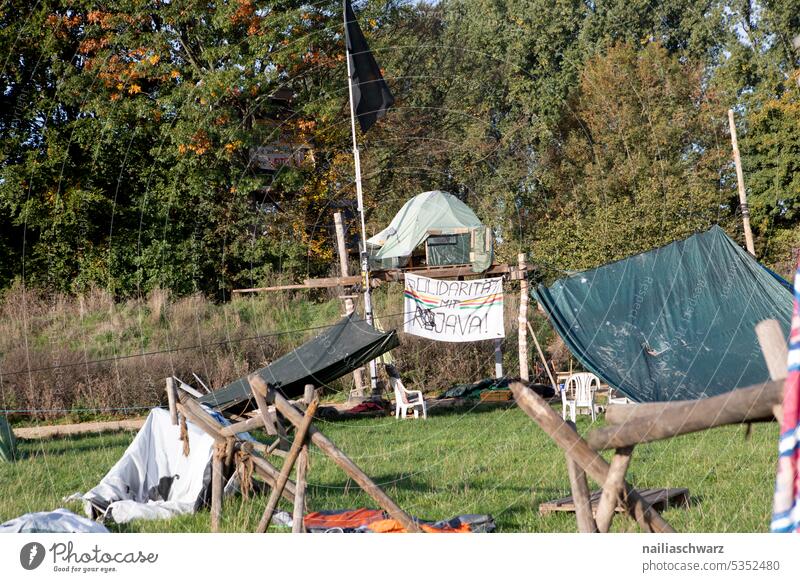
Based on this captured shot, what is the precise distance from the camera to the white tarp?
5.07 metres

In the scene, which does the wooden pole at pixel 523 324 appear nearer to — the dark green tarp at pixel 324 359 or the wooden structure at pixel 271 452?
the dark green tarp at pixel 324 359

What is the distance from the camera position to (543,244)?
48.5 ft

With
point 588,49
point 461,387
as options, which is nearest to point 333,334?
point 461,387

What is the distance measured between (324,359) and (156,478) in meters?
4.51

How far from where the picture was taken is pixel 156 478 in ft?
18.2

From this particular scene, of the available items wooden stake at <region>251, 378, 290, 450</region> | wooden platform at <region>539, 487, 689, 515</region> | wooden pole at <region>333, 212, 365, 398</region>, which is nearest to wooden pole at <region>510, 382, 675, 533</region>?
wooden stake at <region>251, 378, 290, 450</region>

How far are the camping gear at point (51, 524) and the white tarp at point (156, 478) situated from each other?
629 mm

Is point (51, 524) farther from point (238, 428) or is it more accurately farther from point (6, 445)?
point (6, 445)

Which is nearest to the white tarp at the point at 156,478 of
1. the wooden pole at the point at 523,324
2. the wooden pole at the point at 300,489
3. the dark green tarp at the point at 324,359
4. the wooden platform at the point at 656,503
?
the wooden pole at the point at 300,489

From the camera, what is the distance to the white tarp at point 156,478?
5.07 metres

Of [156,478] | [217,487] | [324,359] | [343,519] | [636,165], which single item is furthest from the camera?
[636,165]

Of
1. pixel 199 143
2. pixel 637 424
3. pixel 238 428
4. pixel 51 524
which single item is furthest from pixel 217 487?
pixel 199 143

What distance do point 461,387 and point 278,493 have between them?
9053mm
